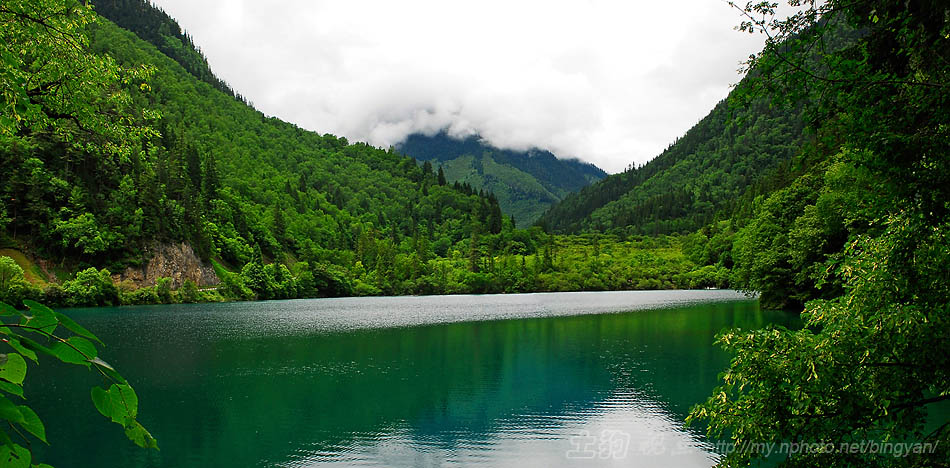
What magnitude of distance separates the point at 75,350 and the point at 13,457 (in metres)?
0.51

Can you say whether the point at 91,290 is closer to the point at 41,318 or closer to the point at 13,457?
the point at 13,457

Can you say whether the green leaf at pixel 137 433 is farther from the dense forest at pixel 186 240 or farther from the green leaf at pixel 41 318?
the dense forest at pixel 186 240

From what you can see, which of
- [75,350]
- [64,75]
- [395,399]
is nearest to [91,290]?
[395,399]

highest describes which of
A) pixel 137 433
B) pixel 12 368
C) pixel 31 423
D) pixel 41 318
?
pixel 41 318

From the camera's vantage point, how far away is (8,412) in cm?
224

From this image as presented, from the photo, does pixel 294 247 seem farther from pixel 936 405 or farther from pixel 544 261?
pixel 936 405

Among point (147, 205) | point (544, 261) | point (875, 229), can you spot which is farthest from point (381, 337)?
point (544, 261)

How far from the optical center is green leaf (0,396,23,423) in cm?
222

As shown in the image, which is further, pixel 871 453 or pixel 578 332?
pixel 578 332

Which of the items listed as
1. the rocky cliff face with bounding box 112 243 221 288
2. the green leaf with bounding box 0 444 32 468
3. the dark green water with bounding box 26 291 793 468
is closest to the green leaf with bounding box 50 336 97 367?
the green leaf with bounding box 0 444 32 468

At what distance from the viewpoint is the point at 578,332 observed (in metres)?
47.9

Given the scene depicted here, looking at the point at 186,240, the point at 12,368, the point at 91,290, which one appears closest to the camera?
the point at 12,368

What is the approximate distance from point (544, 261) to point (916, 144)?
508 feet

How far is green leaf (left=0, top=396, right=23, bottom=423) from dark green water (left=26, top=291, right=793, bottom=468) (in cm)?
1532
